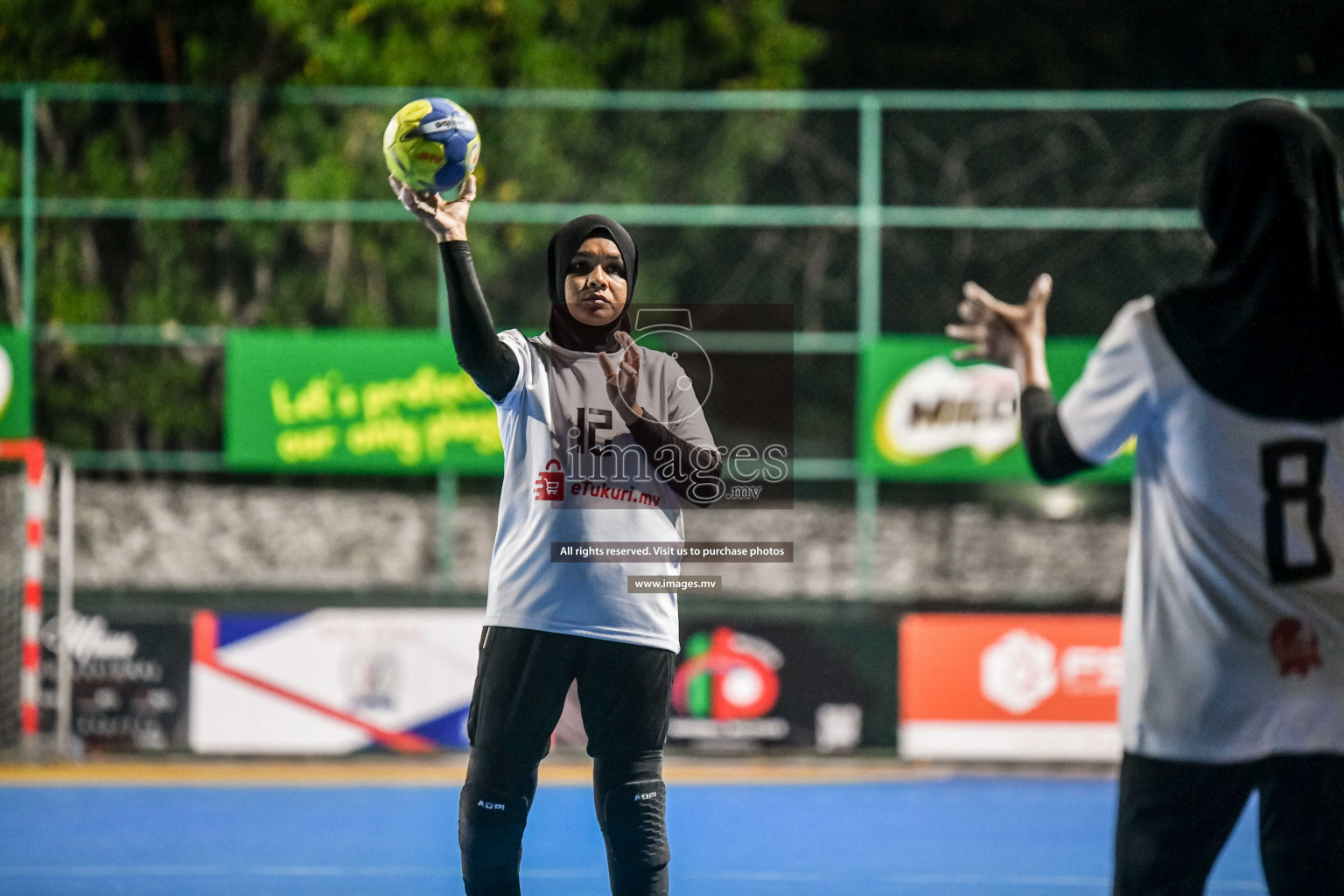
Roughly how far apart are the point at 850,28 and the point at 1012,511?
7.34 metres

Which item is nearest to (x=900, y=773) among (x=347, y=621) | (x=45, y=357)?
(x=347, y=621)

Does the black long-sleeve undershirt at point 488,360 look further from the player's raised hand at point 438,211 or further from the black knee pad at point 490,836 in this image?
the black knee pad at point 490,836

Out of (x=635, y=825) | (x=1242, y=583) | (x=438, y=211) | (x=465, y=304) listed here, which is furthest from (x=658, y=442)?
(x=1242, y=583)

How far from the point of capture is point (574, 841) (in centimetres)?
697

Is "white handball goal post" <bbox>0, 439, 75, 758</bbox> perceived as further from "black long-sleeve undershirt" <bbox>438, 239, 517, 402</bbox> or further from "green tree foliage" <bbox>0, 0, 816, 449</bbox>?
"black long-sleeve undershirt" <bbox>438, 239, 517, 402</bbox>

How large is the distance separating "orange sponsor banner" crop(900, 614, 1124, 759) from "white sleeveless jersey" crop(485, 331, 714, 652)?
19.4ft

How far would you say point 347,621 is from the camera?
967cm

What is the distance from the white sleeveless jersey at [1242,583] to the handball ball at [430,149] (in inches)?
79.4

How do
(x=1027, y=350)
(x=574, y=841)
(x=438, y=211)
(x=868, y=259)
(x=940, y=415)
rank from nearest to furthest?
(x=1027, y=350) < (x=438, y=211) < (x=574, y=841) < (x=940, y=415) < (x=868, y=259)

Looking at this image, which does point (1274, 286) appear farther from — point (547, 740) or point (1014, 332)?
point (547, 740)

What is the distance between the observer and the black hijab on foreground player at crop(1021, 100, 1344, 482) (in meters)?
2.66

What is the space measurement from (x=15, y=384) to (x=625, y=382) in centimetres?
891

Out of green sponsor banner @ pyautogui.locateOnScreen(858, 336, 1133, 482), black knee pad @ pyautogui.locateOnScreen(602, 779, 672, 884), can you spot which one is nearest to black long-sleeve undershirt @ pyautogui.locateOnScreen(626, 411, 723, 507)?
black knee pad @ pyautogui.locateOnScreen(602, 779, 672, 884)

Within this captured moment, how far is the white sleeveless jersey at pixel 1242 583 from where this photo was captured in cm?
267
